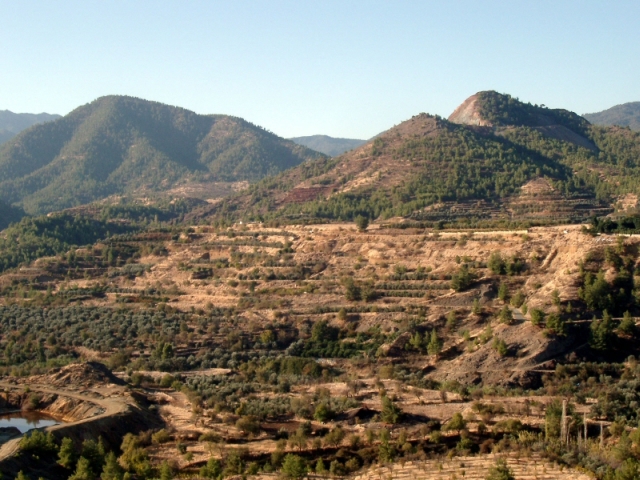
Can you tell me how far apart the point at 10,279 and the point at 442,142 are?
50113 mm

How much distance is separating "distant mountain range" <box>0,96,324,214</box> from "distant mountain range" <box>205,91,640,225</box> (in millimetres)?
47627

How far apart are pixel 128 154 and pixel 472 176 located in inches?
3914

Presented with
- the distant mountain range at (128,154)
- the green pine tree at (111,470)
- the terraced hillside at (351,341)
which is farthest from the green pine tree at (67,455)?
the distant mountain range at (128,154)

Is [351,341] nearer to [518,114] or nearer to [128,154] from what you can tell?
[518,114]

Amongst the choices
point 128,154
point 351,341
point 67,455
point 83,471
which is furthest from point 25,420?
point 128,154

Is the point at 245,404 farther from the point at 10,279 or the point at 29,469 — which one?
the point at 10,279

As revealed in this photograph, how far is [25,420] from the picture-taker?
3653cm

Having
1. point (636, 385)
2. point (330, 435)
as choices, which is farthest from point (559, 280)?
point (330, 435)

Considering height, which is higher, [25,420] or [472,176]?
[472,176]

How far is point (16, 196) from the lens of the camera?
14850cm

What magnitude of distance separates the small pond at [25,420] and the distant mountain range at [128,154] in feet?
334

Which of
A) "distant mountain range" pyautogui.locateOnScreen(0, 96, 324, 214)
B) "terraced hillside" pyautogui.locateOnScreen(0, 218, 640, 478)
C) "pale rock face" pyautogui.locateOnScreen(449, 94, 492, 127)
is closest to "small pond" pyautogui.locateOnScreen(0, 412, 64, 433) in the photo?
"terraced hillside" pyautogui.locateOnScreen(0, 218, 640, 478)

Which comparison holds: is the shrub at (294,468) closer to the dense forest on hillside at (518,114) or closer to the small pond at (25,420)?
the small pond at (25,420)

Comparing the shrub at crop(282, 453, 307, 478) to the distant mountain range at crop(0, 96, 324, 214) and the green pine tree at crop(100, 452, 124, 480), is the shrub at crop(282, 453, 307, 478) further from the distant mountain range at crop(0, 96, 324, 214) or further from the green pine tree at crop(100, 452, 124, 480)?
the distant mountain range at crop(0, 96, 324, 214)
